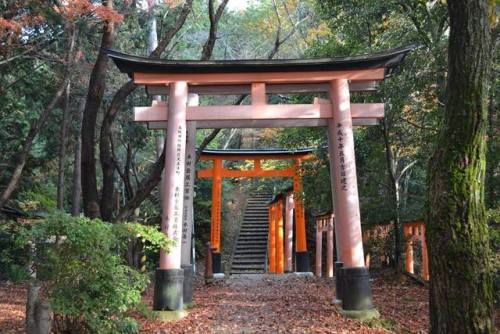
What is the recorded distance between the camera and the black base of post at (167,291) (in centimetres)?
705

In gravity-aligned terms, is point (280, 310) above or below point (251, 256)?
below

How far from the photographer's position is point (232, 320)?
6938 millimetres

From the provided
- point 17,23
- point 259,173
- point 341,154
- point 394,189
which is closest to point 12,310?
point 17,23

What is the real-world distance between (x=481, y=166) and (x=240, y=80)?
14.4 ft

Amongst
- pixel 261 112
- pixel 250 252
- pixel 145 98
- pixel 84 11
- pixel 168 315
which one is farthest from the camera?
pixel 250 252

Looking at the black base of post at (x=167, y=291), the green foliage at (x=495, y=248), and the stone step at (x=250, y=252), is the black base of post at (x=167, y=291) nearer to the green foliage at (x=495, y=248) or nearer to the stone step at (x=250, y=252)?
the green foliage at (x=495, y=248)

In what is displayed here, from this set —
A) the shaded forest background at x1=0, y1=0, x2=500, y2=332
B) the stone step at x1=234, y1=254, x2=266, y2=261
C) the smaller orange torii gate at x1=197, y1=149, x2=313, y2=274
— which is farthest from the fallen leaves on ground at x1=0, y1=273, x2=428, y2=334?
the stone step at x1=234, y1=254, x2=266, y2=261

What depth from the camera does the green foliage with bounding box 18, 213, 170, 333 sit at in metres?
5.14

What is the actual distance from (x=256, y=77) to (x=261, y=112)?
0.58 meters

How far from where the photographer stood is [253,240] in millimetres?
21938

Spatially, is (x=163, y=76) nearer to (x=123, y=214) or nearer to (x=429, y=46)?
(x=123, y=214)

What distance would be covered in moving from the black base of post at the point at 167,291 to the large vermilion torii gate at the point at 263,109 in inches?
0.8

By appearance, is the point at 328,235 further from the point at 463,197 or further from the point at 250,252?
the point at 463,197

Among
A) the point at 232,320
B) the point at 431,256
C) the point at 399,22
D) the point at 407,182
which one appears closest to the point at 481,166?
the point at 431,256
